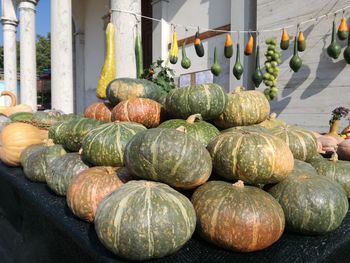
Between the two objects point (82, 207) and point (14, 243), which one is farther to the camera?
point (14, 243)

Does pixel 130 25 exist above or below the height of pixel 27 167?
above

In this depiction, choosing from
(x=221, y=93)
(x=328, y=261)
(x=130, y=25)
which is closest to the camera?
(x=328, y=261)

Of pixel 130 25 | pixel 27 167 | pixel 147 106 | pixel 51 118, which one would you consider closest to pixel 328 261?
pixel 147 106

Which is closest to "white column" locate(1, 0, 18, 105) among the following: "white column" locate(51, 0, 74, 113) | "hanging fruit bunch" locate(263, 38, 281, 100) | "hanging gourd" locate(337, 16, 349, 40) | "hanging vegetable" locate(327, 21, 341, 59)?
"white column" locate(51, 0, 74, 113)

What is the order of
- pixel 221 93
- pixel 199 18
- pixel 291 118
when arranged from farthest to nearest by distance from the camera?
pixel 199 18
pixel 291 118
pixel 221 93

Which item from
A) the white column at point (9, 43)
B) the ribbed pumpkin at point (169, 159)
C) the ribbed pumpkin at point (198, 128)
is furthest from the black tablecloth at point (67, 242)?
the white column at point (9, 43)

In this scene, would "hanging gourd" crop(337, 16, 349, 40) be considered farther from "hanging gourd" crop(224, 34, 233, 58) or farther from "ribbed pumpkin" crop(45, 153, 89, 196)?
"ribbed pumpkin" crop(45, 153, 89, 196)

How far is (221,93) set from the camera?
1.86m

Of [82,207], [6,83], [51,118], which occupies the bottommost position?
[82,207]

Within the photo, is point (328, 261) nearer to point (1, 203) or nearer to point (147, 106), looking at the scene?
point (147, 106)

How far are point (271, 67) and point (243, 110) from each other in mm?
3551

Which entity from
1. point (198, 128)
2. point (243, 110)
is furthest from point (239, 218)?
point (243, 110)

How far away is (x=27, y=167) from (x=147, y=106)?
983 mm

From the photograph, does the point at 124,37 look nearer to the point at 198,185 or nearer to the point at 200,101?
the point at 200,101
